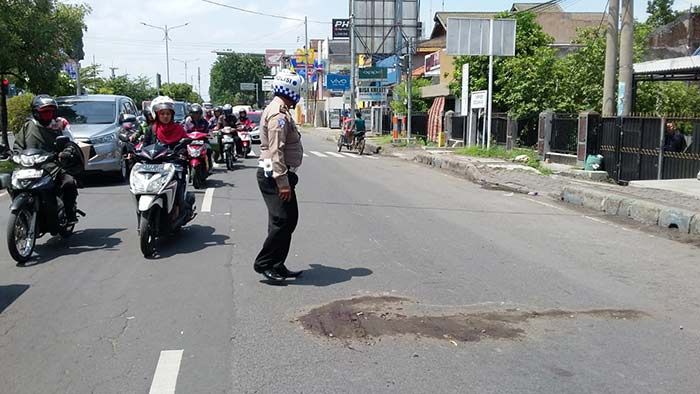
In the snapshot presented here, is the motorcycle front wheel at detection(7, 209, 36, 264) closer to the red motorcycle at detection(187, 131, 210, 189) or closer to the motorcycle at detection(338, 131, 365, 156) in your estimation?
the red motorcycle at detection(187, 131, 210, 189)

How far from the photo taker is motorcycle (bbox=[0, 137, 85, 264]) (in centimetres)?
739

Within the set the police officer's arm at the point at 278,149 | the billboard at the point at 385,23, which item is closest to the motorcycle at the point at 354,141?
the billboard at the point at 385,23

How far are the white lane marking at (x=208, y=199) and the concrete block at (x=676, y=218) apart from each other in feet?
23.9

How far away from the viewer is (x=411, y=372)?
14.7ft

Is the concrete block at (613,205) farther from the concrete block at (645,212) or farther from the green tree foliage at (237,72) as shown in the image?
the green tree foliage at (237,72)

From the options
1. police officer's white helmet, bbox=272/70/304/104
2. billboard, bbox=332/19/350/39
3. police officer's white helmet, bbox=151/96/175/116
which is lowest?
police officer's white helmet, bbox=151/96/175/116

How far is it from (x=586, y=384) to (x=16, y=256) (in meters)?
5.91

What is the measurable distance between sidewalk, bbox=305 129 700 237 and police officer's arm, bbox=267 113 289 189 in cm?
684

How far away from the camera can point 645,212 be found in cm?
1125

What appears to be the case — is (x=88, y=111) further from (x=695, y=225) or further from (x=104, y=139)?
(x=695, y=225)

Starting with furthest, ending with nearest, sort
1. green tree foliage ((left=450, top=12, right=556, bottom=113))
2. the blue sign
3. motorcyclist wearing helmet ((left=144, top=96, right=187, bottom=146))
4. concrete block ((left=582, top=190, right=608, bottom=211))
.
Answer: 1. the blue sign
2. green tree foliage ((left=450, top=12, right=556, bottom=113))
3. concrete block ((left=582, top=190, right=608, bottom=211))
4. motorcyclist wearing helmet ((left=144, top=96, right=187, bottom=146))

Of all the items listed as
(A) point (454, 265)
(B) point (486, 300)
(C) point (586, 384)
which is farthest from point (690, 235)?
(C) point (586, 384)

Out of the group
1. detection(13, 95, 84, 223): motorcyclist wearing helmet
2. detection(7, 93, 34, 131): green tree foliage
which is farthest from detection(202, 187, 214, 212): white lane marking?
detection(7, 93, 34, 131): green tree foliage

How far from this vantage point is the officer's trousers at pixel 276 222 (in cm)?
651
